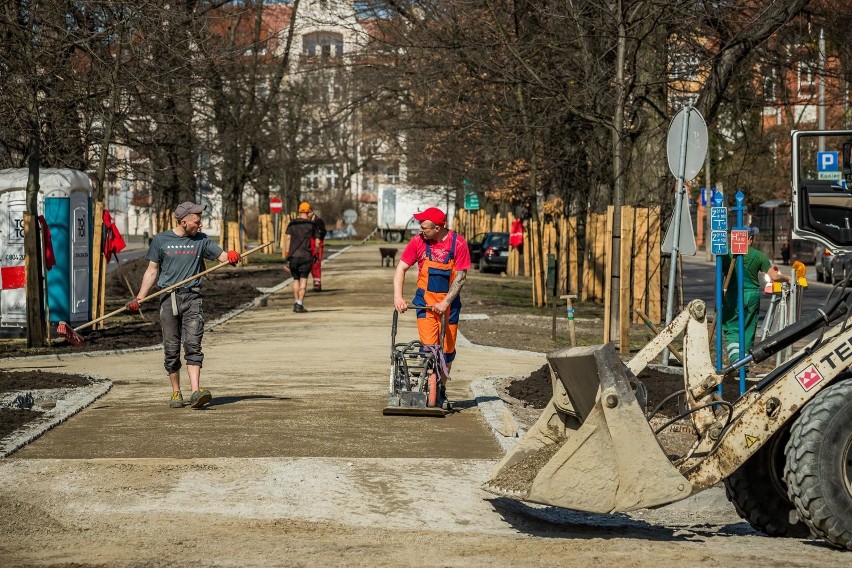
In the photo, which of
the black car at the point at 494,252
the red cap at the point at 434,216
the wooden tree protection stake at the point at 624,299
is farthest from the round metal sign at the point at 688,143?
the black car at the point at 494,252

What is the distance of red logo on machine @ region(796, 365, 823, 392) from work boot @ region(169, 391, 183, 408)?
21.2ft

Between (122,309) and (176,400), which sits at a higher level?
(122,309)

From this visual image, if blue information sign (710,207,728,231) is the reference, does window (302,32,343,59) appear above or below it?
above

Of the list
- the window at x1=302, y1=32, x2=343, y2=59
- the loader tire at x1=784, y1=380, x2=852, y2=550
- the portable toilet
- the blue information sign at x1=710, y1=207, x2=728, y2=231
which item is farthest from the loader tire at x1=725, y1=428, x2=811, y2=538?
the window at x1=302, y1=32, x2=343, y2=59

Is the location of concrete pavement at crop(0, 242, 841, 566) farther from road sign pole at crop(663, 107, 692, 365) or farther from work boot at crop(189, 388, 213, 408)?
road sign pole at crop(663, 107, 692, 365)

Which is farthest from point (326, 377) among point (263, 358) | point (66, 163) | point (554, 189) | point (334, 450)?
point (554, 189)

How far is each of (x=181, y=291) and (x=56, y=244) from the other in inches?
315

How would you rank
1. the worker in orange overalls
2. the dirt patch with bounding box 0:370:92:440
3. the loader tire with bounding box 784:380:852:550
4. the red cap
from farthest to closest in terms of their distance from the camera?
1. the worker in orange overalls
2. the red cap
3. the dirt patch with bounding box 0:370:92:440
4. the loader tire with bounding box 784:380:852:550

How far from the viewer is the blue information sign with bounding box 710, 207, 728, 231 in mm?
12609

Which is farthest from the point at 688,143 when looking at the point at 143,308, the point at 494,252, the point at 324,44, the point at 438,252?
the point at 494,252

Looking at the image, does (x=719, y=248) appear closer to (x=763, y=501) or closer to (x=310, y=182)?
(x=763, y=501)

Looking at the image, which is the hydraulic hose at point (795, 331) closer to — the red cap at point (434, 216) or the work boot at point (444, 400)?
the red cap at point (434, 216)

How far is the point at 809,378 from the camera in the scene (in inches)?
287

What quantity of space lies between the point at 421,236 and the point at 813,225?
13.1 ft
